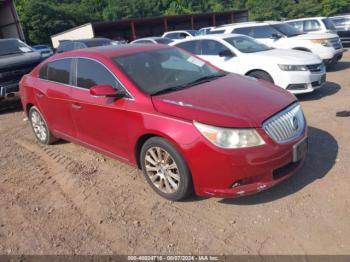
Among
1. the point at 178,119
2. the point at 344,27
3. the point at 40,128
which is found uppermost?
the point at 178,119

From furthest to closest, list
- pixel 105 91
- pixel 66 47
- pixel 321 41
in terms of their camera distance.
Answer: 1. pixel 66 47
2. pixel 321 41
3. pixel 105 91

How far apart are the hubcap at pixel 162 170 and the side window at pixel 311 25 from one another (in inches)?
456

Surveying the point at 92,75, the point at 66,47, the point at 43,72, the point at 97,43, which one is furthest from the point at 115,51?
the point at 66,47

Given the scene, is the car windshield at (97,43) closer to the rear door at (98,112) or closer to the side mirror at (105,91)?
the rear door at (98,112)

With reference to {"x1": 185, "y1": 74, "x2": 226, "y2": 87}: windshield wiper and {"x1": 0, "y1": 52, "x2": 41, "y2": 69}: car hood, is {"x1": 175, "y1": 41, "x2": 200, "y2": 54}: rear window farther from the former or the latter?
{"x1": 185, "y1": 74, "x2": 226, "y2": 87}: windshield wiper

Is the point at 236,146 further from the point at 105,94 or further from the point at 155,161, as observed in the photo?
the point at 105,94

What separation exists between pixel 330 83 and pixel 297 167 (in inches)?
245

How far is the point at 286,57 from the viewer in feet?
25.1

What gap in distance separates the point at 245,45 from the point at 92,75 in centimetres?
492

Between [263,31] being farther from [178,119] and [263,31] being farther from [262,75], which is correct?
[178,119]

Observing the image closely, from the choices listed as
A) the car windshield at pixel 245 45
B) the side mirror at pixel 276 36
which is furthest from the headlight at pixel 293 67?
the side mirror at pixel 276 36

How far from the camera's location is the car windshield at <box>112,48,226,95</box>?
422 centimetres

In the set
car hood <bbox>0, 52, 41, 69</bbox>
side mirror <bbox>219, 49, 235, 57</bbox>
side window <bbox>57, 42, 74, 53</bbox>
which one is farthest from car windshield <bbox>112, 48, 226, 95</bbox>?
side window <bbox>57, 42, 74, 53</bbox>

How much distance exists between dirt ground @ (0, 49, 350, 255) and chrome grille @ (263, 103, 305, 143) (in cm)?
62
